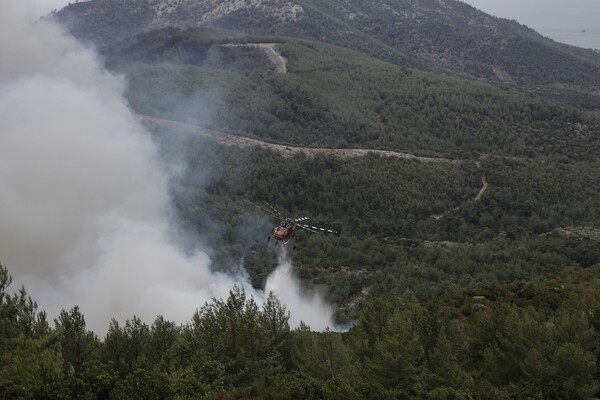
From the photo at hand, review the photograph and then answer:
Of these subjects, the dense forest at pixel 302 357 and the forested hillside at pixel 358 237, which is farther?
the forested hillside at pixel 358 237

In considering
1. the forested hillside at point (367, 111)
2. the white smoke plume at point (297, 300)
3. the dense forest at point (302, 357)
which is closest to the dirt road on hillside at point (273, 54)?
the forested hillside at point (367, 111)

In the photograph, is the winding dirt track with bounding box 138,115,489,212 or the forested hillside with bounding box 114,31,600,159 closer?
the winding dirt track with bounding box 138,115,489,212

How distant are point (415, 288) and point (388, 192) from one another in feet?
103

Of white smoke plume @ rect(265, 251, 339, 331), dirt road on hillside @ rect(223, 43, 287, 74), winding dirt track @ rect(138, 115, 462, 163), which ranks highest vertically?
dirt road on hillside @ rect(223, 43, 287, 74)

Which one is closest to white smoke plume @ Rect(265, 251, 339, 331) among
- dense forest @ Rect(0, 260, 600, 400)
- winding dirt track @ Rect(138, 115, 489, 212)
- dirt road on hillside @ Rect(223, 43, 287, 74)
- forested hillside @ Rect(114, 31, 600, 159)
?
dense forest @ Rect(0, 260, 600, 400)

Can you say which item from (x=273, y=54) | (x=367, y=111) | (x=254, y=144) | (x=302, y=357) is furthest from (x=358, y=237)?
(x=273, y=54)

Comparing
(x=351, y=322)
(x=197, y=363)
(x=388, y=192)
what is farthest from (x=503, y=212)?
(x=197, y=363)

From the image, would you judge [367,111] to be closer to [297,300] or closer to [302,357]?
[297,300]

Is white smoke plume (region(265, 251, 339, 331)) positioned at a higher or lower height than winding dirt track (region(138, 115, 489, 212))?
lower

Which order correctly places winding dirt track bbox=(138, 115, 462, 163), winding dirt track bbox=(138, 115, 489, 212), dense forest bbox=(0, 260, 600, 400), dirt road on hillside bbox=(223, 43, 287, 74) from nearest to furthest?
1. dense forest bbox=(0, 260, 600, 400)
2. winding dirt track bbox=(138, 115, 489, 212)
3. winding dirt track bbox=(138, 115, 462, 163)
4. dirt road on hillside bbox=(223, 43, 287, 74)

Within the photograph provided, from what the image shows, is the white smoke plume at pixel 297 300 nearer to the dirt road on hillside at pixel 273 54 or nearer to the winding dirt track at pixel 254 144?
the winding dirt track at pixel 254 144

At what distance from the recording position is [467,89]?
144750 millimetres

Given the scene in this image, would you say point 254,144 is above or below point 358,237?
above

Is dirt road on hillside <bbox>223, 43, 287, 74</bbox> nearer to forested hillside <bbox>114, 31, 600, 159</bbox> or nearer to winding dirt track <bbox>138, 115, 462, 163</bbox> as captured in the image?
forested hillside <bbox>114, 31, 600, 159</bbox>
